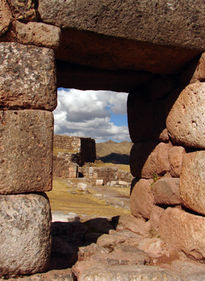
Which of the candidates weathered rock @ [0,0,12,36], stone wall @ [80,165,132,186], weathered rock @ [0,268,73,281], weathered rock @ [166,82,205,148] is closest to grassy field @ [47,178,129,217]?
weathered rock @ [166,82,205,148]

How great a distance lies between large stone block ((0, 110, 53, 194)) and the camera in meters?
2.44

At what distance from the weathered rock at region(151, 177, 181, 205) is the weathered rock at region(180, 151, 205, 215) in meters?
0.13

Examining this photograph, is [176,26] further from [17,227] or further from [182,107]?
[17,227]

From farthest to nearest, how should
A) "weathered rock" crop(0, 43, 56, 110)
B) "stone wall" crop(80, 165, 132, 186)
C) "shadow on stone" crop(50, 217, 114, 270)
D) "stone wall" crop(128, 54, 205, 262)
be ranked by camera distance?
"stone wall" crop(80, 165, 132, 186) → "stone wall" crop(128, 54, 205, 262) → "shadow on stone" crop(50, 217, 114, 270) → "weathered rock" crop(0, 43, 56, 110)

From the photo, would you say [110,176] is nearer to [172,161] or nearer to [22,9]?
[172,161]

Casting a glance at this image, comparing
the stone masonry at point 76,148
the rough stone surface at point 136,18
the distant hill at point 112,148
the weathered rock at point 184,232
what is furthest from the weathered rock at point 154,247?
the distant hill at point 112,148

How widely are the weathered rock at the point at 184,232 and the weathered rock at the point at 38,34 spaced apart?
2222 millimetres

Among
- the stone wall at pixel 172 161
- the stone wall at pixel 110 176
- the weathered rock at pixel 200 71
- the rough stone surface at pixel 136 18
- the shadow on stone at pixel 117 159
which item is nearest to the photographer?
the rough stone surface at pixel 136 18

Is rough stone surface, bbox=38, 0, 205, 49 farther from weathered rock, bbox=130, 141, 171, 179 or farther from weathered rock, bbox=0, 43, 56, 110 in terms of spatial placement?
weathered rock, bbox=130, 141, 171, 179

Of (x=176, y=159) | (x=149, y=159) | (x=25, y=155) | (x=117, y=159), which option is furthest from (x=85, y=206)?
(x=117, y=159)

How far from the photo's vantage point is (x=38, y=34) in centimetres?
262

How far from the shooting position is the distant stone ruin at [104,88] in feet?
8.05

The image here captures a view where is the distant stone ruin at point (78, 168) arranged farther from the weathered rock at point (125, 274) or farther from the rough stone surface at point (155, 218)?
the weathered rock at point (125, 274)

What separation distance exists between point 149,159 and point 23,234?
7.67 ft
